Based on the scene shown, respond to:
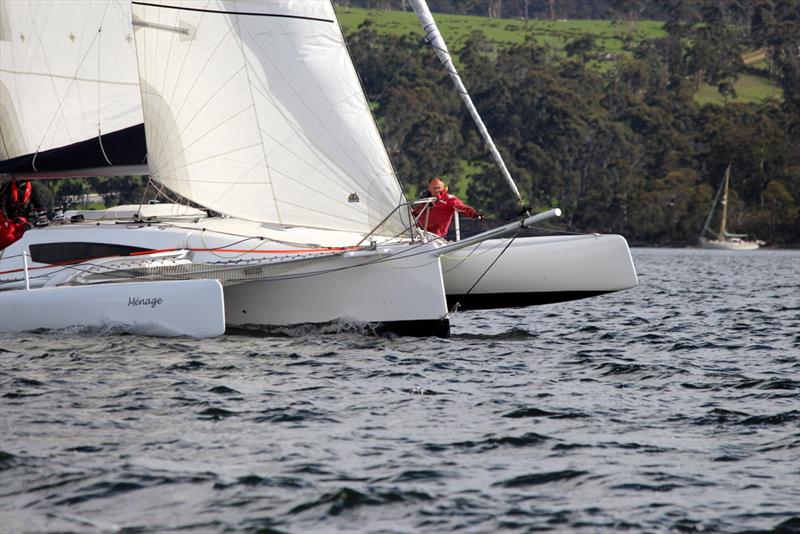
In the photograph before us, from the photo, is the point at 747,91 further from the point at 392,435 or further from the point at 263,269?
the point at 392,435

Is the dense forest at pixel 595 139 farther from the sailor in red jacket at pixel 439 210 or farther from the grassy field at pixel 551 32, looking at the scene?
the sailor in red jacket at pixel 439 210

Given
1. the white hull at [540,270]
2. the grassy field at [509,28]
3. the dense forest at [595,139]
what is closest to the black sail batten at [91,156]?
the white hull at [540,270]

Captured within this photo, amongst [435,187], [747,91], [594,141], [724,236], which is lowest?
[724,236]

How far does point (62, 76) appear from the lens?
15.0 m

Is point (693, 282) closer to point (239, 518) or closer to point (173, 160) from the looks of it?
point (173, 160)

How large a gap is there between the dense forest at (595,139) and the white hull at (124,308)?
5166cm

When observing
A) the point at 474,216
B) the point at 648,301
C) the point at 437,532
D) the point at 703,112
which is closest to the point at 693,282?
the point at 648,301

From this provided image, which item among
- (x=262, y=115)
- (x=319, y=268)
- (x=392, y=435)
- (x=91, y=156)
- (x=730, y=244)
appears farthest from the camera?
(x=730, y=244)

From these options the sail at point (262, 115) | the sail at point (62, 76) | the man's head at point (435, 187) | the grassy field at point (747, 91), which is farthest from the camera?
the grassy field at point (747, 91)

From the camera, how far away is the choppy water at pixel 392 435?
6211 millimetres

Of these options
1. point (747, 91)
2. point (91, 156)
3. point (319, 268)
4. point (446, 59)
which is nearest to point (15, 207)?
point (91, 156)

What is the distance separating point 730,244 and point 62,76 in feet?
186

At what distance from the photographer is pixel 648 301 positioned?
2175cm

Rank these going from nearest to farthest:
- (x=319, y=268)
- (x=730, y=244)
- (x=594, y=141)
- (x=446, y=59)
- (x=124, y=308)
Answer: (x=124, y=308) < (x=319, y=268) < (x=446, y=59) < (x=730, y=244) < (x=594, y=141)
